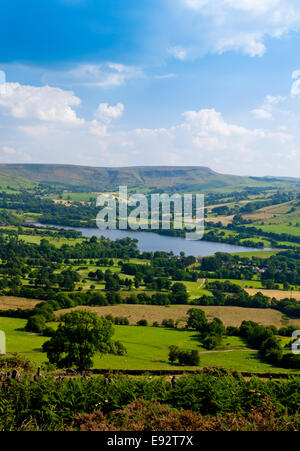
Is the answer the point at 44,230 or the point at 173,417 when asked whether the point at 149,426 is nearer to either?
the point at 173,417

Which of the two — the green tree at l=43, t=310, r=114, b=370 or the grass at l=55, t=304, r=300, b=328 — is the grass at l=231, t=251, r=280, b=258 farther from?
the green tree at l=43, t=310, r=114, b=370

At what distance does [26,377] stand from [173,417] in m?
9.37

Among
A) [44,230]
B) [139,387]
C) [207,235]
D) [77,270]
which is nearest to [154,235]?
[207,235]

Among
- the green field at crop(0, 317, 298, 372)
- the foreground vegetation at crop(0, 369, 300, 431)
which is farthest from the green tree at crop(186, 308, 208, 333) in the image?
the foreground vegetation at crop(0, 369, 300, 431)

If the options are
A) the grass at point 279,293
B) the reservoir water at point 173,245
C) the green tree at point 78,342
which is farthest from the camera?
the reservoir water at point 173,245

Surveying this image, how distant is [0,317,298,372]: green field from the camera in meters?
33.8

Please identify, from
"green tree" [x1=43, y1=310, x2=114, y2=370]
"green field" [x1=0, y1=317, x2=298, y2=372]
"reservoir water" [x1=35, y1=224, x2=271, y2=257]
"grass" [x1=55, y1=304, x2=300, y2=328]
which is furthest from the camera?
"reservoir water" [x1=35, y1=224, x2=271, y2=257]

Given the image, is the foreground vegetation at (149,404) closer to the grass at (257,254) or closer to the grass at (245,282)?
the grass at (245,282)

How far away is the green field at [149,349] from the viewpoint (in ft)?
111

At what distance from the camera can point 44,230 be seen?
520ft

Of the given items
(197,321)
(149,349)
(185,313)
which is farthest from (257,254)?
(149,349)

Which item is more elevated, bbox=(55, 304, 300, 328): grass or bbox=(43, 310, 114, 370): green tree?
bbox=(43, 310, 114, 370): green tree

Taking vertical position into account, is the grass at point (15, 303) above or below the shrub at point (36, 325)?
below

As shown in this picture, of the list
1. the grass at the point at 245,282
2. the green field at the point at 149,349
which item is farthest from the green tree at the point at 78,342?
the grass at the point at 245,282
